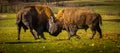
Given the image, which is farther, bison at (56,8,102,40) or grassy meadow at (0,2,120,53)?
bison at (56,8,102,40)

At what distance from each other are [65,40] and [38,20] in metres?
0.82

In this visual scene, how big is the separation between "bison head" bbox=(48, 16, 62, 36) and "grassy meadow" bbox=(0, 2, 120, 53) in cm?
12

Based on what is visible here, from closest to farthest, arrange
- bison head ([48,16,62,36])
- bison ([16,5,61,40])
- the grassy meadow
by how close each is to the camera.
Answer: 1. the grassy meadow
2. bison ([16,5,61,40])
3. bison head ([48,16,62,36])

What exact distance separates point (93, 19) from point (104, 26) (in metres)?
0.35

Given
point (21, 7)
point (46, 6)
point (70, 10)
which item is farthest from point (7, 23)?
point (70, 10)

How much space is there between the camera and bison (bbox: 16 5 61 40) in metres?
7.44

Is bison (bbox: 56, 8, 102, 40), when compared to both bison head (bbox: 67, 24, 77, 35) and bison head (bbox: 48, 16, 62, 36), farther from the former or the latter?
bison head (bbox: 48, 16, 62, 36)

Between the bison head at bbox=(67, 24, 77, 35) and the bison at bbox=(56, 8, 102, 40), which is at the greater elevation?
the bison at bbox=(56, 8, 102, 40)

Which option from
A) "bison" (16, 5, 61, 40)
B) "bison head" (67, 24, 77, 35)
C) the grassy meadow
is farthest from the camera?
"bison head" (67, 24, 77, 35)

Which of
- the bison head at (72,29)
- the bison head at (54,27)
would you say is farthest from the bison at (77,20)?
the bison head at (54,27)

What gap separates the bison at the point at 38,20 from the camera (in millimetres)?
7441

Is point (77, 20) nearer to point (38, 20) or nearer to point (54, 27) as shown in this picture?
point (54, 27)

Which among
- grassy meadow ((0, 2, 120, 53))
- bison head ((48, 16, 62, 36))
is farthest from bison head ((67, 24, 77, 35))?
bison head ((48, 16, 62, 36))

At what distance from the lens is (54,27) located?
7.80 meters
